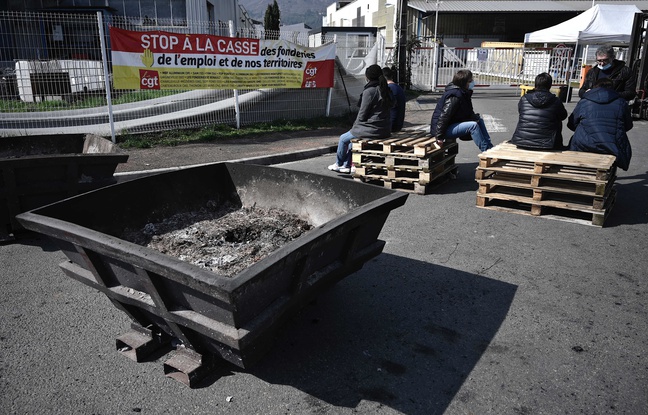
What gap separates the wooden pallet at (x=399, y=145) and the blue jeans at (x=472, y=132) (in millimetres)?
355

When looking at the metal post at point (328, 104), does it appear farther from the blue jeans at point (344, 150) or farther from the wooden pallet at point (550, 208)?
the wooden pallet at point (550, 208)

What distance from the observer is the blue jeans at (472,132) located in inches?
300

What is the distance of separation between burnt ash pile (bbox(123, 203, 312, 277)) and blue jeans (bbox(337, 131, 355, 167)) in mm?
3612

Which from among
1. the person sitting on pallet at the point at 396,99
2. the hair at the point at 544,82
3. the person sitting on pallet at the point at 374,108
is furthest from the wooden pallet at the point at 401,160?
the hair at the point at 544,82

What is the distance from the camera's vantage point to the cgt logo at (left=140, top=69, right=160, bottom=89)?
10.1 m

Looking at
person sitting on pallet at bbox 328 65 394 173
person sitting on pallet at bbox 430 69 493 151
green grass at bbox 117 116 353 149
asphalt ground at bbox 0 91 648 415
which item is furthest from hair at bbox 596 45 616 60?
green grass at bbox 117 116 353 149

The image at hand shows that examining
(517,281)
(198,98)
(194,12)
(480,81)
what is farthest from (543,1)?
(517,281)

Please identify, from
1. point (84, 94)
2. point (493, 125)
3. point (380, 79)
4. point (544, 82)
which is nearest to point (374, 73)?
point (380, 79)

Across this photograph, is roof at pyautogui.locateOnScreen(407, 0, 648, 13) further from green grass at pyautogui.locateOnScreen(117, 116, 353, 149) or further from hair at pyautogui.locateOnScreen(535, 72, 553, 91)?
hair at pyautogui.locateOnScreen(535, 72, 553, 91)

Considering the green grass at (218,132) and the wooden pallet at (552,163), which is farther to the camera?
the green grass at (218,132)

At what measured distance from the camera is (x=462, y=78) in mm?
7383

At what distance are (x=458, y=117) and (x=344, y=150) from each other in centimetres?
190

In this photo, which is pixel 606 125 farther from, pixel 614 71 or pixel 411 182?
pixel 411 182

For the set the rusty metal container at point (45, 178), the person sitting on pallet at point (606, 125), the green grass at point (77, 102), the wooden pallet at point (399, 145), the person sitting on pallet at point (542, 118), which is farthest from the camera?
the green grass at point (77, 102)
